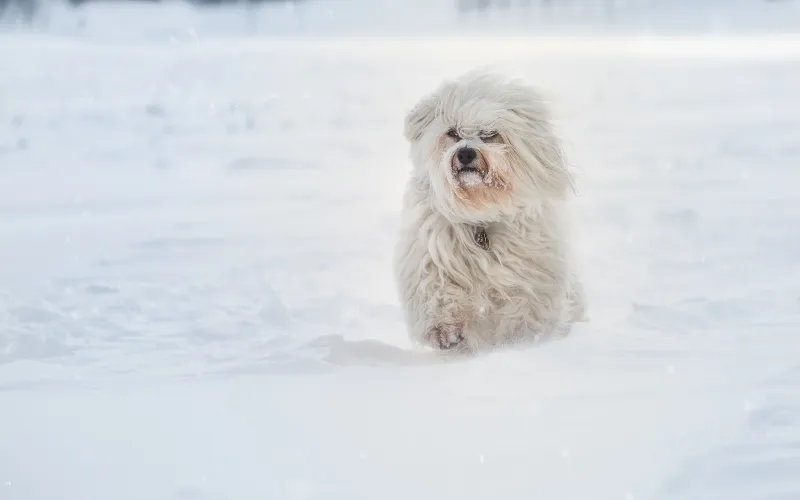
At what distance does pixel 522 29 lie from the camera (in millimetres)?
6047

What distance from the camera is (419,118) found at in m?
3.44

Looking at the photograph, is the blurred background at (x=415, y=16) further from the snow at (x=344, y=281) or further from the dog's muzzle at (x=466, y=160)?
the dog's muzzle at (x=466, y=160)

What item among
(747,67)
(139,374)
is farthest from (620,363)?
(747,67)

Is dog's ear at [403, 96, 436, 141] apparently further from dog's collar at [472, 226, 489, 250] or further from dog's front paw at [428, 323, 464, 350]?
dog's front paw at [428, 323, 464, 350]

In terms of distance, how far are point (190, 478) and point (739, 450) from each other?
1436 millimetres

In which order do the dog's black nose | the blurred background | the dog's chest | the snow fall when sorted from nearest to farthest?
the snow → the dog's black nose → the dog's chest → the blurred background

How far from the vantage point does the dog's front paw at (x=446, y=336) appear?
3.22m

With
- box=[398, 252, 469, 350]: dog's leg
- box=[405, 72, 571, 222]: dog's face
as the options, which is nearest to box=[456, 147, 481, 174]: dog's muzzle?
box=[405, 72, 571, 222]: dog's face

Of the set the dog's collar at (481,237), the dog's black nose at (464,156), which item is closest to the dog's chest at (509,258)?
the dog's collar at (481,237)

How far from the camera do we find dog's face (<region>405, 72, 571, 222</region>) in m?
3.22

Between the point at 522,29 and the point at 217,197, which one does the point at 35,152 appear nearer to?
the point at 217,197

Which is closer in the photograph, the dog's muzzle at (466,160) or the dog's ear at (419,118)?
the dog's muzzle at (466,160)

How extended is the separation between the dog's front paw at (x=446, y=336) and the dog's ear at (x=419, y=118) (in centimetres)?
77

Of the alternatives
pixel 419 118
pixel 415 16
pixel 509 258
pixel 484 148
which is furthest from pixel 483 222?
pixel 415 16
